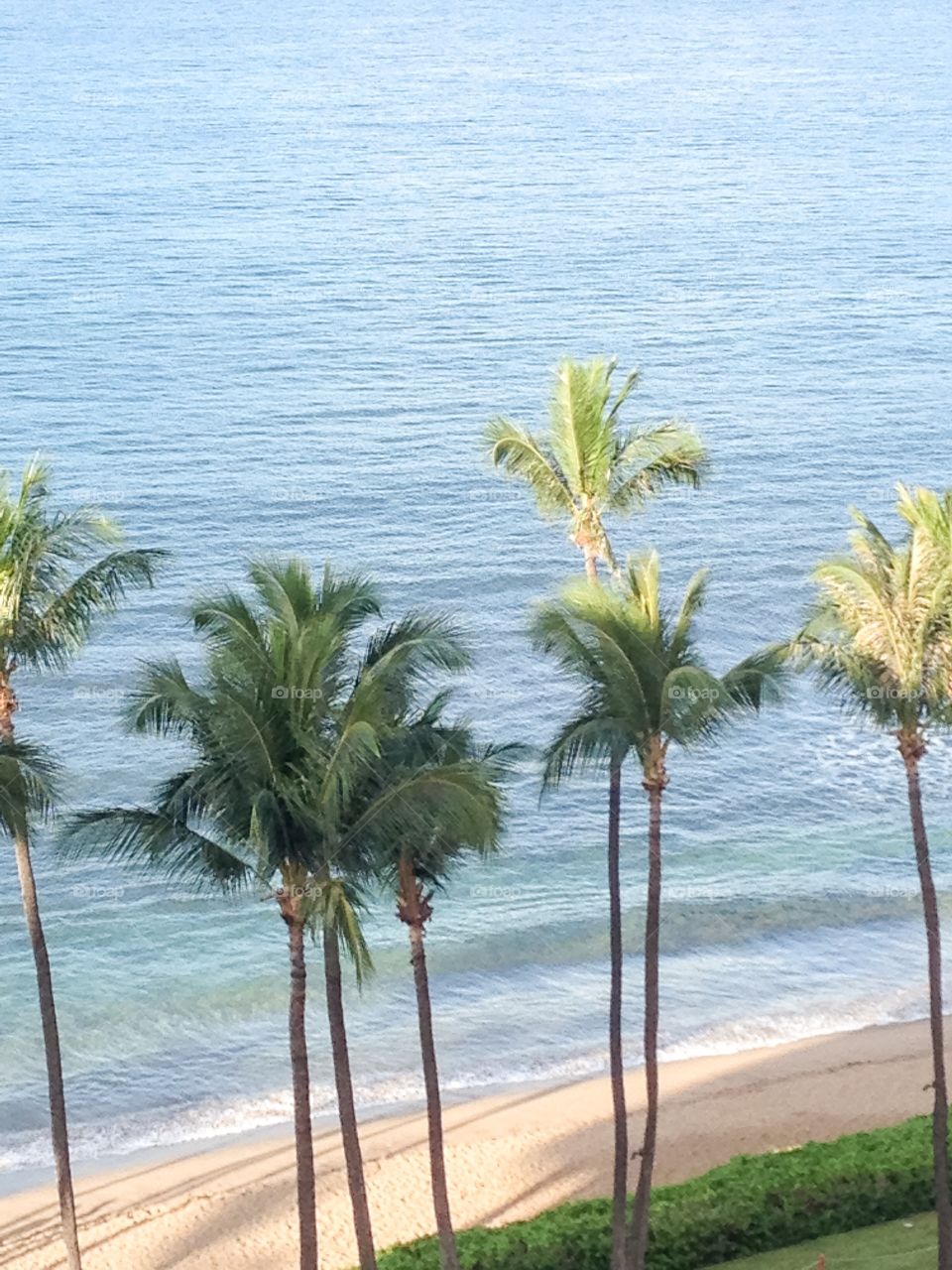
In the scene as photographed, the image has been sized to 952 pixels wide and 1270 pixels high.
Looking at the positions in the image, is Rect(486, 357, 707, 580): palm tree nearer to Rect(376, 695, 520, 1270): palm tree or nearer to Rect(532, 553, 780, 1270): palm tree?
Rect(532, 553, 780, 1270): palm tree

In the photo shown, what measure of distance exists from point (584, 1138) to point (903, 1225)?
7.40 meters

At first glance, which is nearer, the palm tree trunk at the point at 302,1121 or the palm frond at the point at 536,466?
the palm tree trunk at the point at 302,1121

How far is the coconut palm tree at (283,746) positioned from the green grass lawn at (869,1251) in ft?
29.1

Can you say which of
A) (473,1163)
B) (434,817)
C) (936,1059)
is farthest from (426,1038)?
(473,1163)

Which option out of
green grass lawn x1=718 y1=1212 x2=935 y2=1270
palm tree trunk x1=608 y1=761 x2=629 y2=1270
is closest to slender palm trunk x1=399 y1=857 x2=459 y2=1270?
palm tree trunk x1=608 y1=761 x2=629 y2=1270

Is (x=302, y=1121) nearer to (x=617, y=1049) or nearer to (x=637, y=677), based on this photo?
(x=617, y=1049)

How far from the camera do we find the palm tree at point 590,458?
98.8ft

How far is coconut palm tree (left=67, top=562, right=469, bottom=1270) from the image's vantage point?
23.7 meters

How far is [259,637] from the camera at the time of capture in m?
24.2

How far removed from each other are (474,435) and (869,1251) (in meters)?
53.2

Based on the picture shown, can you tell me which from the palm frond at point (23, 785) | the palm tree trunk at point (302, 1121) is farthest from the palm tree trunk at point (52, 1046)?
the palm tree trunk at point (302, 1121)

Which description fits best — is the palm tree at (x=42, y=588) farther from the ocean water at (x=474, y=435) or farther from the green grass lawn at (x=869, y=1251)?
the ocean water at (x=474, y=435)

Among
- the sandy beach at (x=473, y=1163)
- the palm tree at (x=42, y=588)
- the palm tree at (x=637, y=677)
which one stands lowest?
the sandy beach at (x=473, y=1163)

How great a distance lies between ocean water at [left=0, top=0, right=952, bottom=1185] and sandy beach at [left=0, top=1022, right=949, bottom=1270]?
87.1 inches
